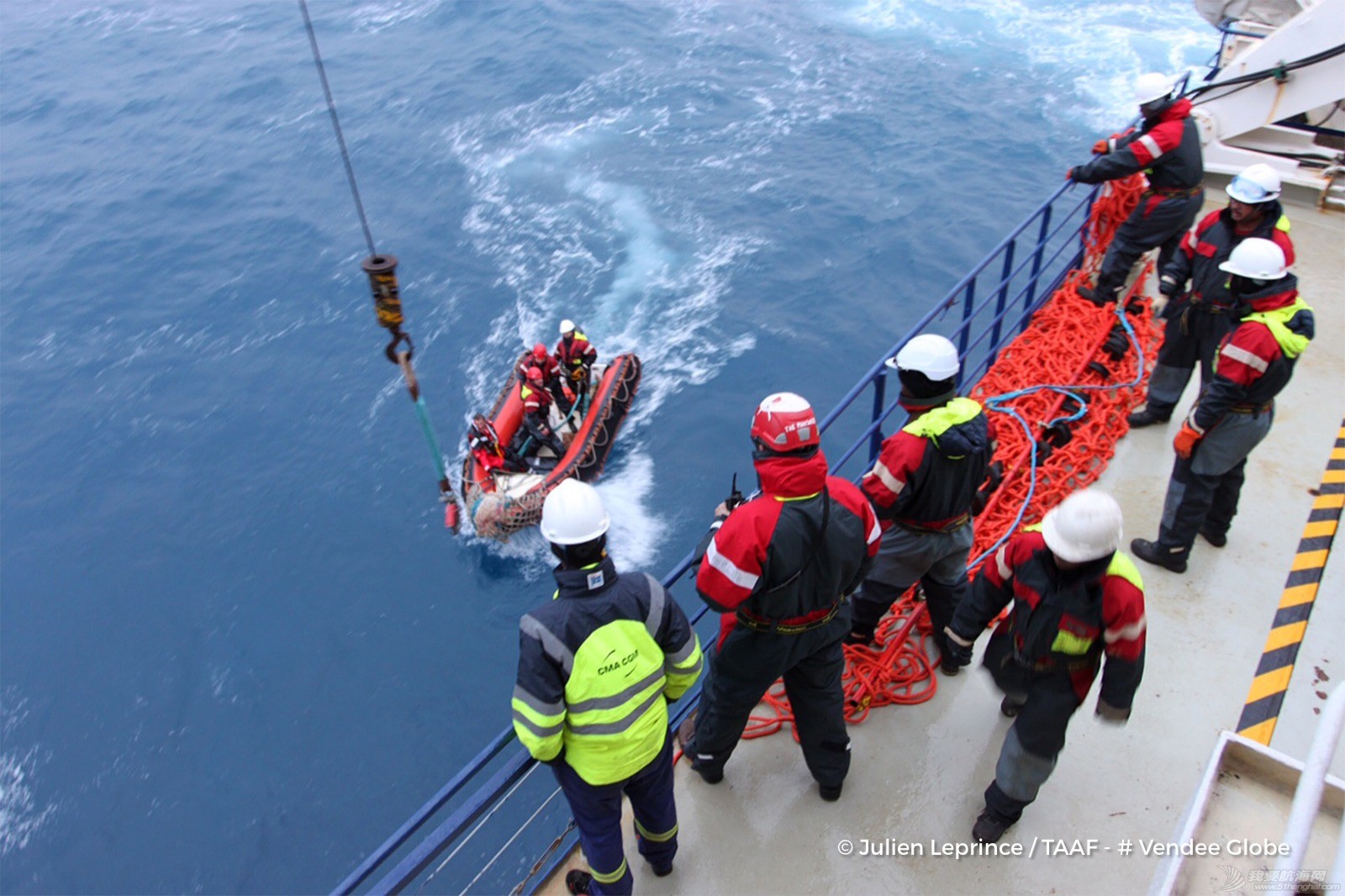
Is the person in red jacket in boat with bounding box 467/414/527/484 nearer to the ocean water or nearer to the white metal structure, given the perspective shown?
the ocean water

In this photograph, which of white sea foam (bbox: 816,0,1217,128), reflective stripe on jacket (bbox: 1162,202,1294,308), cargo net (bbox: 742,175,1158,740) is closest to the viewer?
cargo net (bbox: 742,175,1158,740)

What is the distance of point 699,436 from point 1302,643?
8555 millimetres

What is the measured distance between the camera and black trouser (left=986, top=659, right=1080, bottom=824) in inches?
130

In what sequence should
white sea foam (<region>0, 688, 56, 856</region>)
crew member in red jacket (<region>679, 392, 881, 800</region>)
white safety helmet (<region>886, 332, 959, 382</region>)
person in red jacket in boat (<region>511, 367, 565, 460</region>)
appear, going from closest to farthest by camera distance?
crew member in red jacket (<region>679, 392, 881, 800</region>) → white safety helmet (<region>886, 332, 959, 382</region>) → white sea foam (<region>0, 688, 56, 856</region>) → person in red jacket in boat (<region>511, 367, 565, 460</region>)

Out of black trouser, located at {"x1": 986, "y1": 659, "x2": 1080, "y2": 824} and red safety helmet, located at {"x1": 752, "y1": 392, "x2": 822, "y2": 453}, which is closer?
red safety helmet, located at {"x1": 752, "y1": 392, "x2": 822, "y2": 453}

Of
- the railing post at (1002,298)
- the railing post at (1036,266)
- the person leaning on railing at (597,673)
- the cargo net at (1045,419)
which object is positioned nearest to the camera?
the person leaning on railing at (597,673)

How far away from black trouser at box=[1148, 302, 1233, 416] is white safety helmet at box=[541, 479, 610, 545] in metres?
3.80

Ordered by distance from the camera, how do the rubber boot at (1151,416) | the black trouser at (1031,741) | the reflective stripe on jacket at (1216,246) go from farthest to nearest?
1. the rubber boot at (1151,416)
2. the reflective stripe on jacket at (1216,246)
3. the black trouser at (1031,741)

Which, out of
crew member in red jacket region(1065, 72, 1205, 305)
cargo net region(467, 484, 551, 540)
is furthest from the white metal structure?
cargo net region(467, 484, 551, 540)

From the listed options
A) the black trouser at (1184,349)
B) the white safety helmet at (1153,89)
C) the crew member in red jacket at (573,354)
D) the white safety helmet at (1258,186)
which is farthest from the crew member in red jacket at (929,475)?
the crew member in red jacket at (573,354)

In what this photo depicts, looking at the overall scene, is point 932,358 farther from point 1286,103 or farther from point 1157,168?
point 1286,103

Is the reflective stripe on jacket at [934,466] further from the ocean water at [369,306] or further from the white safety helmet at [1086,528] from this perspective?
the ocean water at [369,306]

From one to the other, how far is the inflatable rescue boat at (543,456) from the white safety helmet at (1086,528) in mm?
7516

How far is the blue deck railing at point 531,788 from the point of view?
313 cm
